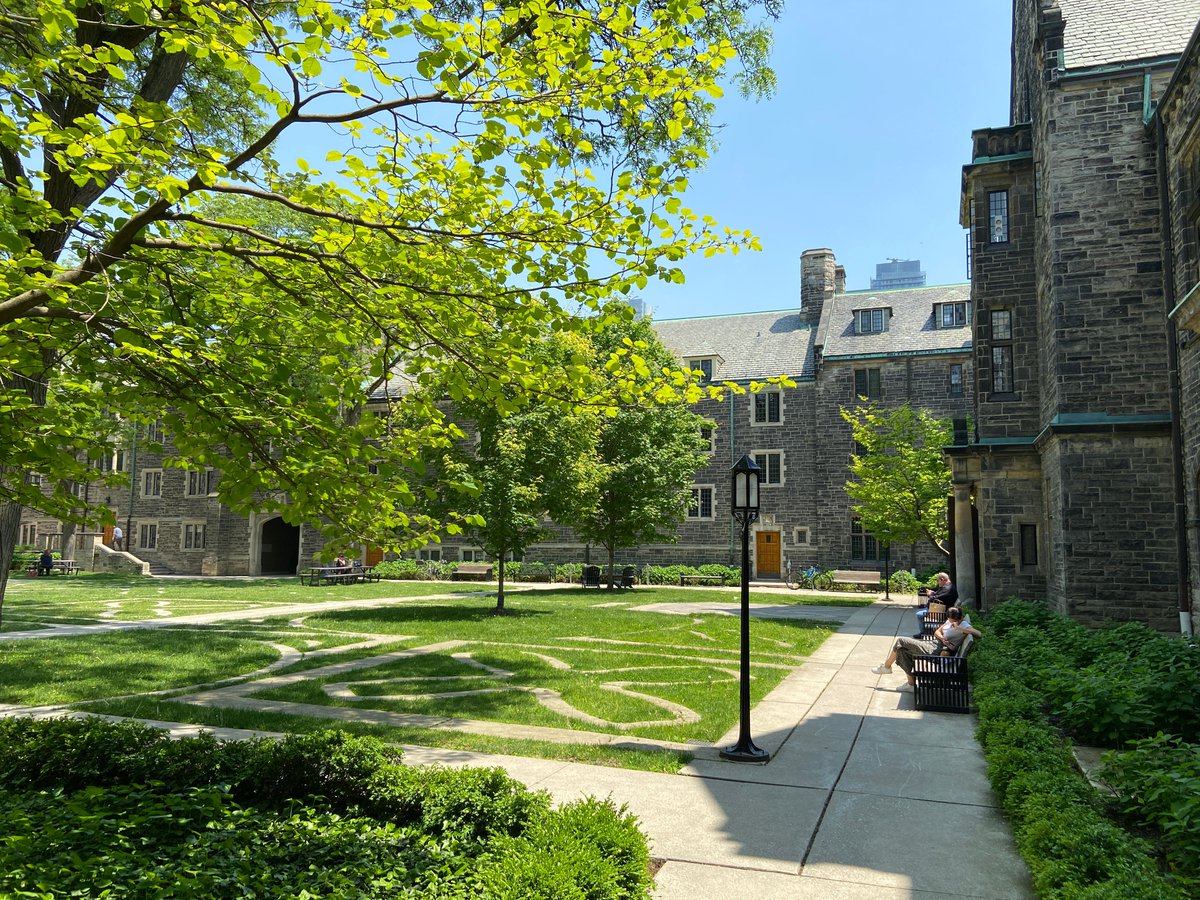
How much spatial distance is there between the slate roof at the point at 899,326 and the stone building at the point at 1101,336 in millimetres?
18612

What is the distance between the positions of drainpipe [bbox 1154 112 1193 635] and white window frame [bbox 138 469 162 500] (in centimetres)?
4792

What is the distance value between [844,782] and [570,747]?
260 cm

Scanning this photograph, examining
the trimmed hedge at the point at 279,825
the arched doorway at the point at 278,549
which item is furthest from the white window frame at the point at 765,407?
the trimmed hedge at the point at 279,825

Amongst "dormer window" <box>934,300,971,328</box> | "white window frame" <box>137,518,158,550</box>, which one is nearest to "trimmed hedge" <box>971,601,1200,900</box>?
"dormer window" <box>934,300,971,328</box>

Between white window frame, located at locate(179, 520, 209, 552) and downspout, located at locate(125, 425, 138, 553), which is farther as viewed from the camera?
downspout, located at locate(125, 425, 138, 553)

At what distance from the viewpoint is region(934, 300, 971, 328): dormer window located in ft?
118

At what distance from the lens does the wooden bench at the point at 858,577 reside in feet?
108

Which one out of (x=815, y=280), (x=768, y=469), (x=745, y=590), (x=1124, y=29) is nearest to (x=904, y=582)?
(x=768, y=469)

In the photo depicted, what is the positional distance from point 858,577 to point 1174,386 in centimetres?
2102

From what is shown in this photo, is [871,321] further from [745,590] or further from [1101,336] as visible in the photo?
[745,590]

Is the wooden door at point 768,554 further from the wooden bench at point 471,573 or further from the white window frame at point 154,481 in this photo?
the white window frame at point 154,481

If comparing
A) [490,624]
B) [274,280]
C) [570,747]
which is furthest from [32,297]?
[490,624]

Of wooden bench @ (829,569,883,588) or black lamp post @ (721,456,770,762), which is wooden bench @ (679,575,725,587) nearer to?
wooden bench @ (829,569,883,588)

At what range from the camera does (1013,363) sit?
1848 centimetres
